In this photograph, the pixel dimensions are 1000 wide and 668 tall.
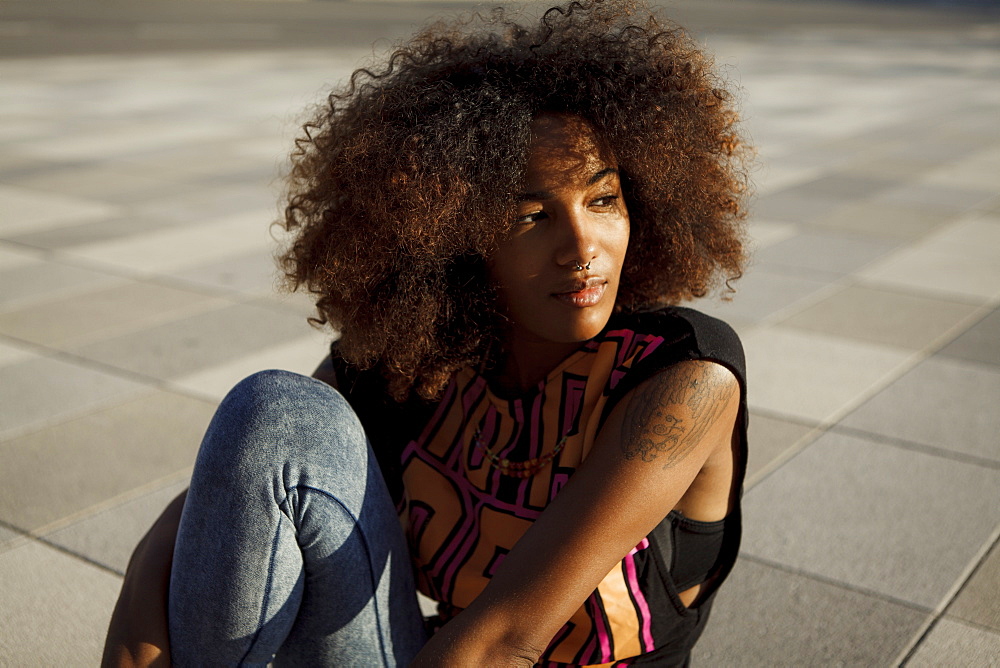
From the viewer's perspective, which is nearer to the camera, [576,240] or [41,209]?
[576,240]

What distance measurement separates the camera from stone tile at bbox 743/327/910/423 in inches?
149

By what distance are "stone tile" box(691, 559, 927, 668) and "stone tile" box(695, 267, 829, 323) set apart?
2.20 metres

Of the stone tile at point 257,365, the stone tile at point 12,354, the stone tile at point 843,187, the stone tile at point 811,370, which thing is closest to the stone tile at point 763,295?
the stone tile at point 811,370

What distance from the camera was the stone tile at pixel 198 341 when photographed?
14.0 ft

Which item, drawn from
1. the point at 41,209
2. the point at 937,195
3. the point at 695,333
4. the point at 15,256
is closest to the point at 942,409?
the point at 695,333

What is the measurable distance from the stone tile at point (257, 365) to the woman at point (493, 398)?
1.95 meters

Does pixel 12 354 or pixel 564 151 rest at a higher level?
pixel 564 151

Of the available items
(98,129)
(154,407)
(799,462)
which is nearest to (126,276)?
(154,407)

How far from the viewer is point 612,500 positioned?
1592mm

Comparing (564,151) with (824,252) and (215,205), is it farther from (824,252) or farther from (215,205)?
(215,205)

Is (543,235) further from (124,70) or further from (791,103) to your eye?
(124,70)

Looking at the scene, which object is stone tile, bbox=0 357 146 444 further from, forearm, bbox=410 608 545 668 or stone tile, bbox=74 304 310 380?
forearm, bbox=410 608 545 668

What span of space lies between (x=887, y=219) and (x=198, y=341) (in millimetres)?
4299

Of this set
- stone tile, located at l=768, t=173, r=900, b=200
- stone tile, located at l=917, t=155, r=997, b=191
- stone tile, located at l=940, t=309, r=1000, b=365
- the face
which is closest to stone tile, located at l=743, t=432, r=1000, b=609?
stone tile, located at l=940, t=309, r=1000, b=365
